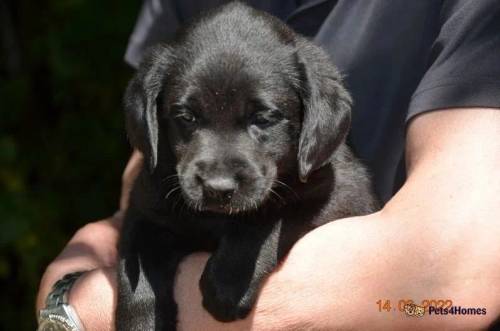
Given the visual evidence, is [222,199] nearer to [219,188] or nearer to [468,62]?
[219,188]

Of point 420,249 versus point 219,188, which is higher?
point 219,188

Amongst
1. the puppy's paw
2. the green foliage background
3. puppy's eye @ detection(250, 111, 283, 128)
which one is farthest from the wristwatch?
the green foliage background

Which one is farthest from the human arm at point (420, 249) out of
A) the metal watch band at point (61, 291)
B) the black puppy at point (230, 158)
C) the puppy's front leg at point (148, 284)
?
the metal watch band at point (61, 291)

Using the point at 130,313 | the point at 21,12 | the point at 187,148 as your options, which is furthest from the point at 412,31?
Answer: the point at 21,12

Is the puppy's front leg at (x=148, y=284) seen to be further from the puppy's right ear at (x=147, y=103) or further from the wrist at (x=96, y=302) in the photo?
the puppy's right ear at (x=147, y=103)

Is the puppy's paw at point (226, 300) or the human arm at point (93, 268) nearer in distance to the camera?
the puppy's paw at point (226, 300)

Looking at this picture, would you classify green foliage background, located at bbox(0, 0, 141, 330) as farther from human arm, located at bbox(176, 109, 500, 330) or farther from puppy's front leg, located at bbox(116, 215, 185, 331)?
human arm, located at bbox(176, 109, 500, 330)

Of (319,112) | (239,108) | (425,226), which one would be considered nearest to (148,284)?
(239,108)
